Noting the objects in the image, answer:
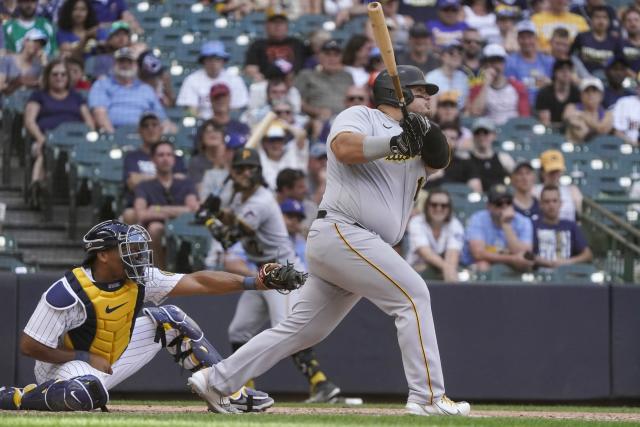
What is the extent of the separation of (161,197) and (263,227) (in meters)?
1.83

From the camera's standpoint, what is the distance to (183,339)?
721cm

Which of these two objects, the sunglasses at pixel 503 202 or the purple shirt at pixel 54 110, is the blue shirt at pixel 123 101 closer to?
the purple shirt at pixel 54 110

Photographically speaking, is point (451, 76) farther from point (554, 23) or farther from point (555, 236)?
point (555, 236)

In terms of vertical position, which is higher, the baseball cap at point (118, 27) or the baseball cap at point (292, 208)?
the baseball cap at point (118, 27)

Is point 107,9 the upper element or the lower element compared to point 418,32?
upper

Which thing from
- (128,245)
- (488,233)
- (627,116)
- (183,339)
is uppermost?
(128,245)

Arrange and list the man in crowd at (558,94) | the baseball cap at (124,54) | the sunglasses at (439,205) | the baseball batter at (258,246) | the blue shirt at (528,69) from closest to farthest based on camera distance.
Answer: the baseball batter at (258,246) < the sunglasses at (439,205) < the baseball cap at (124,54) < the man in crowd at (558,94) < the blue shirt at (528,69)

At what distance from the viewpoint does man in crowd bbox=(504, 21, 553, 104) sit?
15.1 m

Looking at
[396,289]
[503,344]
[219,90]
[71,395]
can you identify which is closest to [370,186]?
[396,289]

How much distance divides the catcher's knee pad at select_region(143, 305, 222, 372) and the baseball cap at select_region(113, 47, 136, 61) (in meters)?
6.01

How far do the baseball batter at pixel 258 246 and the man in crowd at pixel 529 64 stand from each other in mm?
6053

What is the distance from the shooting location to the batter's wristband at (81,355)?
691 centimetres

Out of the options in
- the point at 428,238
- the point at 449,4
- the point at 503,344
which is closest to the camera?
the point at 503,344

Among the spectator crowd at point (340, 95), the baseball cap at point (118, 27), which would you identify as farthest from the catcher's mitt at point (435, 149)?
the baseball cap at point (118, 27)
